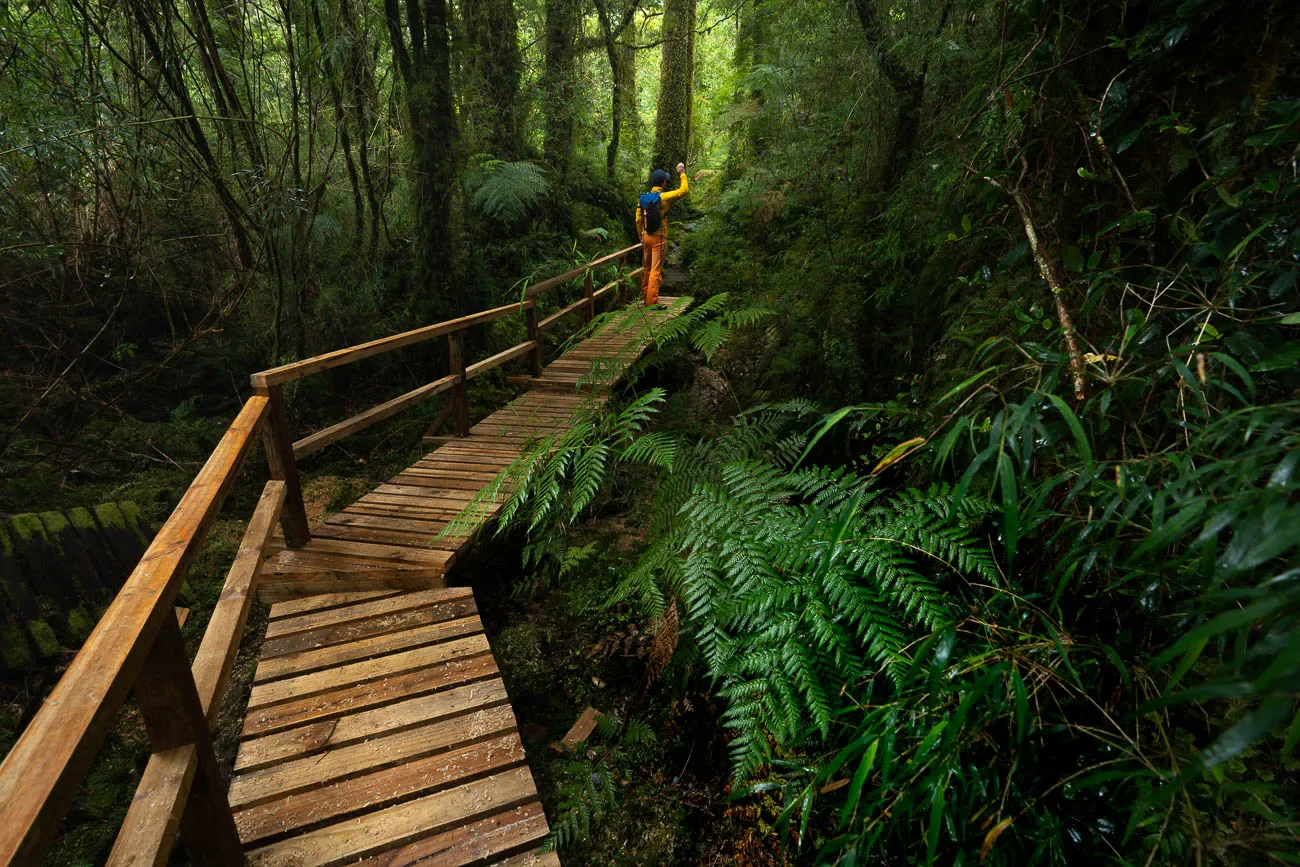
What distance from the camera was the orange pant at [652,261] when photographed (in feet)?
26.5

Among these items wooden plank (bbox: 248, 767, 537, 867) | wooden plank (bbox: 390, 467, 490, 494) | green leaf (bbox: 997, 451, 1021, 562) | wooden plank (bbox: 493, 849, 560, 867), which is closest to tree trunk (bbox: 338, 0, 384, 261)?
wooden plank (bbox: 390, 467, 490, 494)

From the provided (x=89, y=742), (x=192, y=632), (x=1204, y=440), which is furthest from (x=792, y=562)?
(x=192, y=632)

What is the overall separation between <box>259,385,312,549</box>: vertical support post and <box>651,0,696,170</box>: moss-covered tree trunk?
11392mm

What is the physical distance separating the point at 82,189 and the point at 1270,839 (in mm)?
8929

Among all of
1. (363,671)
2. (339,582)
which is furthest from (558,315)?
(363,671)

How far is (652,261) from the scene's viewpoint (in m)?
8.18

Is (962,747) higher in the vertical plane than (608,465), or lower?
higher

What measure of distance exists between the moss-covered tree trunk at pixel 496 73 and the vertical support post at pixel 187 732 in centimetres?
914

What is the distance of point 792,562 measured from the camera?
2000 mm

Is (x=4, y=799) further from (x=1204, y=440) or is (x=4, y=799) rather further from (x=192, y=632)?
(x=192, y=632)

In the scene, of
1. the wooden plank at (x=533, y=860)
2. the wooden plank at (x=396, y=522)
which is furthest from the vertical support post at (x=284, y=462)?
the wooden plank at (x=533, y=860)

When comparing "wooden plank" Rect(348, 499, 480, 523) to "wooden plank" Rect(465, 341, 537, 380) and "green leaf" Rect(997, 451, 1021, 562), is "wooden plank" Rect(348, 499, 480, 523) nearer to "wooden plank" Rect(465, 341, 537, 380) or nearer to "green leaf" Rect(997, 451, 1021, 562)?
"wooden plank" Rect(465, 341, 537, 380)

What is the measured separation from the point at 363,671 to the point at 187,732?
117cm

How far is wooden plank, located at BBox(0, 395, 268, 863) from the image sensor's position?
0.81 m
